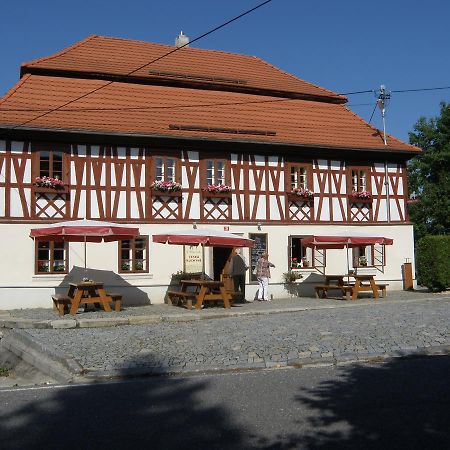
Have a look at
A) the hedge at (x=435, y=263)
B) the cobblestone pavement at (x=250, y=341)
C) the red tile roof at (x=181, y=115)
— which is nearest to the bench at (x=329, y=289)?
the hedge at (x=435, y=263)

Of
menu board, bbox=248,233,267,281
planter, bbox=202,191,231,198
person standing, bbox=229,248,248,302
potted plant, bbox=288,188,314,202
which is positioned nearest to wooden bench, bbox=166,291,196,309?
person standing, bbox=229,248,248,302

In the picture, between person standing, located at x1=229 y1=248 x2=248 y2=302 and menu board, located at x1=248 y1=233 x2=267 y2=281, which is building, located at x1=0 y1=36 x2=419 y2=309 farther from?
person standing, located at x1=229 y1=248 x2=248 y2=302

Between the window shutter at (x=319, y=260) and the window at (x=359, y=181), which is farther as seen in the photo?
the window at (x=359, y=181)

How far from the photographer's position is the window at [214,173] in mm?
20953

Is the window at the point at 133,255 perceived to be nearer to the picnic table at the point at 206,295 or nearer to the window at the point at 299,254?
the picnic table at the point at 206,295

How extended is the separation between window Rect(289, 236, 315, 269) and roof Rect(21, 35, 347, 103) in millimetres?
6437

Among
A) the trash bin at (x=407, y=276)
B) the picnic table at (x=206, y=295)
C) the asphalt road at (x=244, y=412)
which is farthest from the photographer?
the trash bin at (x=407, y=276)

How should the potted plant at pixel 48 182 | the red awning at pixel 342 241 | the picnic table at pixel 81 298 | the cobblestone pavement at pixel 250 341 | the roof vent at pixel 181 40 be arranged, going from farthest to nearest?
the roof vent at pixel 181 40
the red awning at pixel 342 241
the potted plant at pixel 48 182
the picnic table at pixel 81 298
the cobblestone pavement at pixel 250 341

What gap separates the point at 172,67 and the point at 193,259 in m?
8.40

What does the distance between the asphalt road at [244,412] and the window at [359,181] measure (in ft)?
48.8

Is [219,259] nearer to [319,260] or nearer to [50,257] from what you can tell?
[319,260]

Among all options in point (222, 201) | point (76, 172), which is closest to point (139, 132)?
point (76, 172)

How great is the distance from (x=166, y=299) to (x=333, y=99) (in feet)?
38.9

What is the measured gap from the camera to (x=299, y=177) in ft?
73.0
